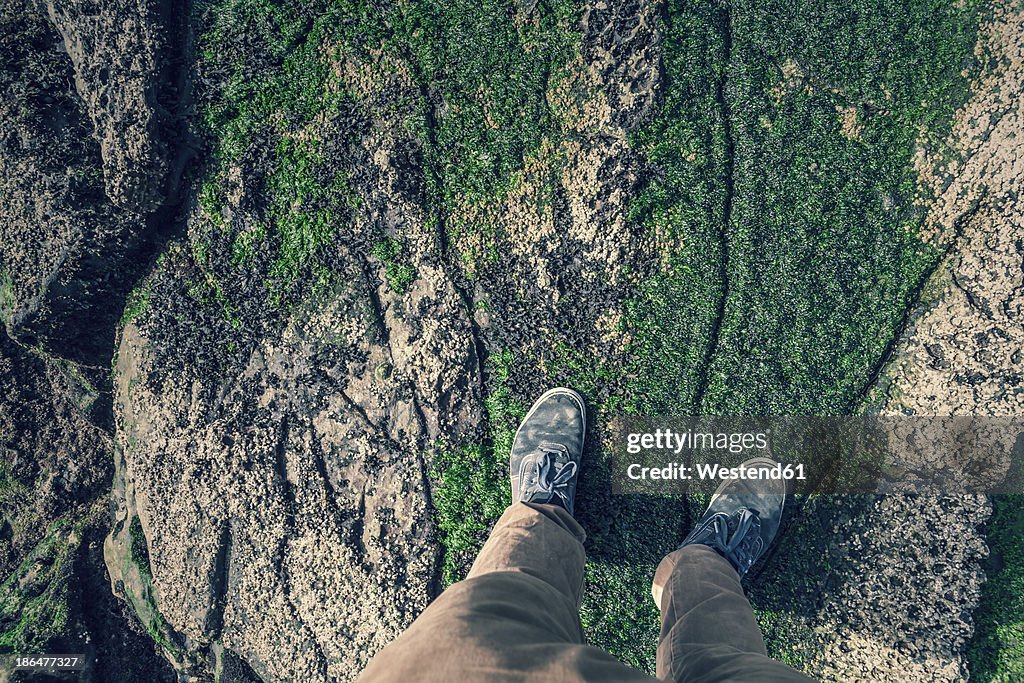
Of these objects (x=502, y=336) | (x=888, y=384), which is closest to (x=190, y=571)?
(x=502, y=336)

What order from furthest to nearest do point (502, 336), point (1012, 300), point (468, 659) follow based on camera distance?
point (502, 336), point (1012, 300), point (468, 659)

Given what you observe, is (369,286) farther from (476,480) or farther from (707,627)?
(707,627)

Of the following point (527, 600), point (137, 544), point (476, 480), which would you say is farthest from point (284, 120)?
point (527, 600)

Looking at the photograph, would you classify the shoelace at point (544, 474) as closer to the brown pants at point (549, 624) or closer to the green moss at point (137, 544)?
the brown pants at point (549, 624)

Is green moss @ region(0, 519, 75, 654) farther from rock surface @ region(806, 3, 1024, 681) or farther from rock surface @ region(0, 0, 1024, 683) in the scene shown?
rock surface @ region(806, 3, 1024, 681)

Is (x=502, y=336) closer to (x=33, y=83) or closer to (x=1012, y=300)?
(x=1012, y=300)

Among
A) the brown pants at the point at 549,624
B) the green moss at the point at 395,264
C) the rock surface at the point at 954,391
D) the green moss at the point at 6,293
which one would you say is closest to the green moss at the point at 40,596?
the green moss at the point at 6,293
